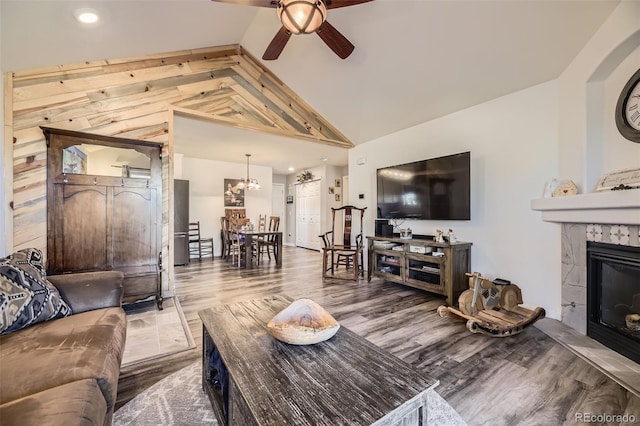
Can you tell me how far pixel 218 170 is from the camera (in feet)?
21.8

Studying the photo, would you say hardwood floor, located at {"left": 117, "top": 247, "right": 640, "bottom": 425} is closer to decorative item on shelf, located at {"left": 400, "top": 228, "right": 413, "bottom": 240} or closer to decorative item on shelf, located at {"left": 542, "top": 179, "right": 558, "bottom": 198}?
decorative item on shelf, located at {"left": 400, "top": 228, "right": 413, "bottom": 240}

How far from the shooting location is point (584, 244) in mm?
2367

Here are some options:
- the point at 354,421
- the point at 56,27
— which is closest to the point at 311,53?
the point at 56,27

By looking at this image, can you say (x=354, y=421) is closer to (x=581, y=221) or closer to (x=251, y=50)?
(x=581, y=221)

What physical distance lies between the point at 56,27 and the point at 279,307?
2.99 meters

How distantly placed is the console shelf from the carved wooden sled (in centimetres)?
35

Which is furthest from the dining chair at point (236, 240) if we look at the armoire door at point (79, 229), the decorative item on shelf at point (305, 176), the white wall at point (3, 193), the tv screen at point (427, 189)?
the white wall at point (3, 193)

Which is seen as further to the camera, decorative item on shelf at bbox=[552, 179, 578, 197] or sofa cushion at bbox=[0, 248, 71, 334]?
decorative item on shelf at bbox=[552, 179, 578, 197]

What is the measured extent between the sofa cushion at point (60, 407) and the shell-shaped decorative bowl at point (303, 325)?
0.70 meters

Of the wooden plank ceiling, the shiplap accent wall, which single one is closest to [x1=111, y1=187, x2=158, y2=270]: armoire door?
the shiplap accent wall

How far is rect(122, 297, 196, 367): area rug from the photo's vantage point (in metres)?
2.10

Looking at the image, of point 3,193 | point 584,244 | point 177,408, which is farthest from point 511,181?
point 3,193

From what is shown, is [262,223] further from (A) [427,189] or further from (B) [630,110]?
(B) [630,110]

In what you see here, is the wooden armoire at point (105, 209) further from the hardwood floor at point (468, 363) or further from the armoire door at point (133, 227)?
the hardwood floor at point (468, 363)
